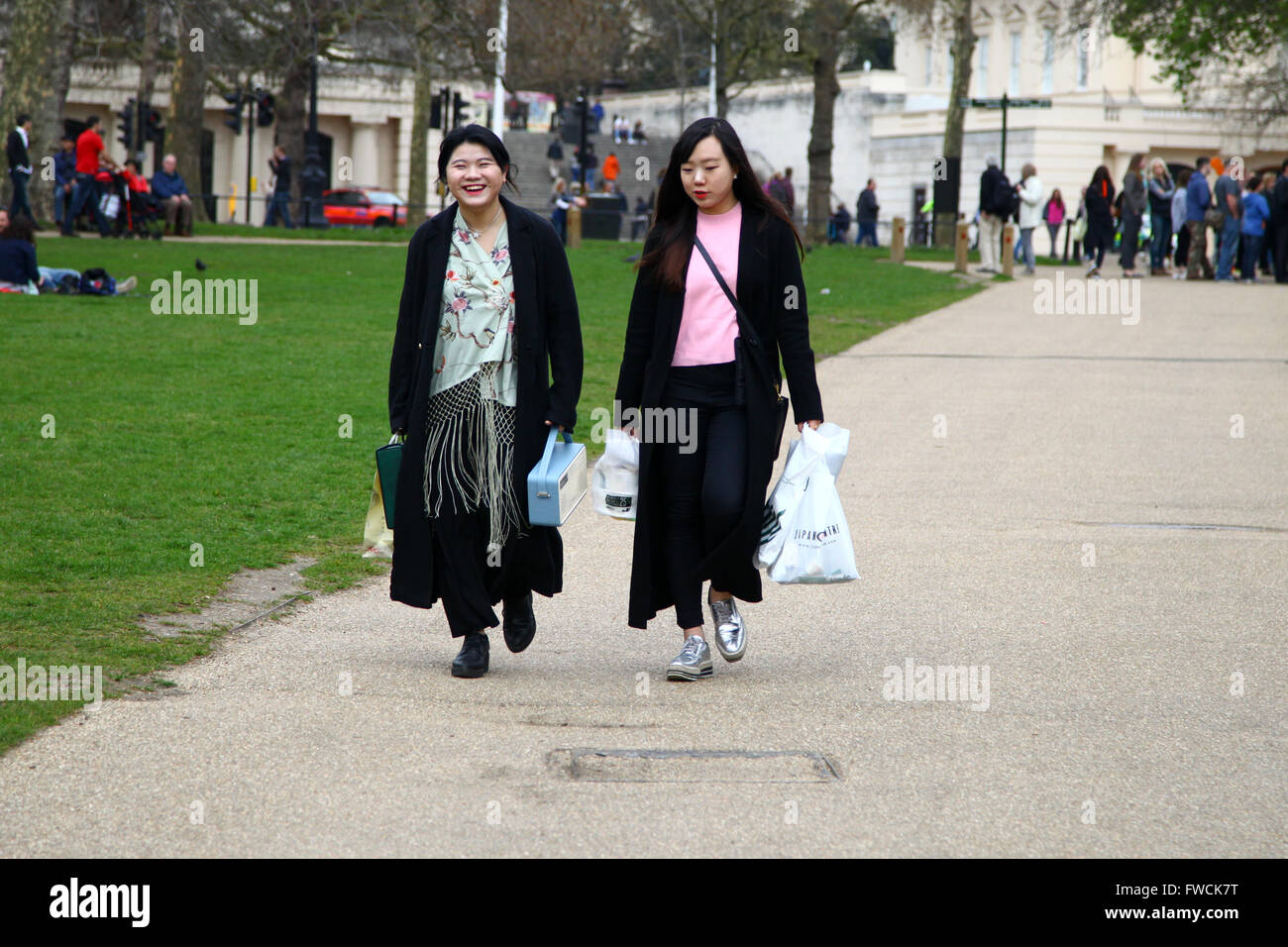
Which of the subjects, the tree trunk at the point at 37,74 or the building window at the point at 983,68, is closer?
the tree trunk at the point at 37,74

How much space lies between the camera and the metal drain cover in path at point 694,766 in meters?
4.31

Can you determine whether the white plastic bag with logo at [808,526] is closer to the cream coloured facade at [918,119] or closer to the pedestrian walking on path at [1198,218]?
the pedestrian walking on path at [1198,218]

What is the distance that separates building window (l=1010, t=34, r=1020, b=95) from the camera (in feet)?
193

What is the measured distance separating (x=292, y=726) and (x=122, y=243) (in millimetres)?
23233

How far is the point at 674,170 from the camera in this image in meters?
5.25

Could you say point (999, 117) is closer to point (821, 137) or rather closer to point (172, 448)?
point (821, 137)

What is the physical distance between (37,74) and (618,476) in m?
25.8

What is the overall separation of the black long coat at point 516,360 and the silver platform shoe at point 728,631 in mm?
638

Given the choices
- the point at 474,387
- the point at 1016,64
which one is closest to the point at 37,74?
the point at 474,387

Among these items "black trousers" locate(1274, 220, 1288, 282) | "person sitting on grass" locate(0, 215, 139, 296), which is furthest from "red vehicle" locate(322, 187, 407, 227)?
"person sitting on grass" locate(0, 215, 139, 296)

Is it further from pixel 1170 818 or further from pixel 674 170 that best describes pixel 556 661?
pixel 1170 818

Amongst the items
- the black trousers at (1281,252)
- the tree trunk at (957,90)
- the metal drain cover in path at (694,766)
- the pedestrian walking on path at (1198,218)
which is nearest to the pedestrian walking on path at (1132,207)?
the pedestrian walking on path at (1198,218)

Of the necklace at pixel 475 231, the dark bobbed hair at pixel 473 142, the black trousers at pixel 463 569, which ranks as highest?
the dark bobbed hair at pixel 473 142

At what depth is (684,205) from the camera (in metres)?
5.32
